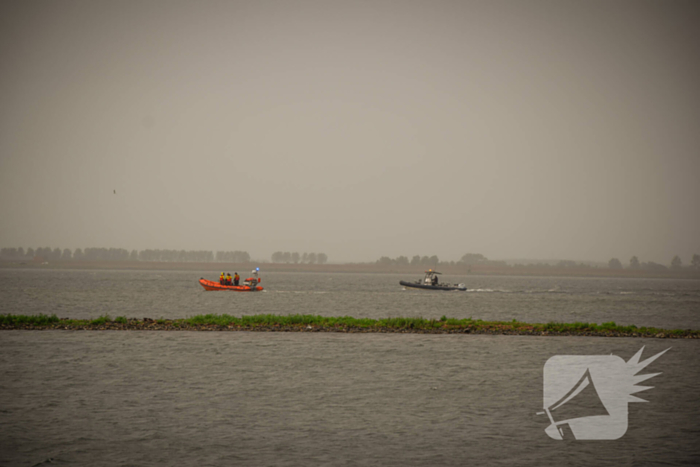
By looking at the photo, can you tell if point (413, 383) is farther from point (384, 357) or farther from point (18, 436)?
point (18, 436)

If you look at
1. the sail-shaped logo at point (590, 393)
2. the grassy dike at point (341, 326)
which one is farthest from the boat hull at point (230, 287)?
the sail-shaped logo at point (590, 393)

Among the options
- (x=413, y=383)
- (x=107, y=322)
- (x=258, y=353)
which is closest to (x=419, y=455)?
(x=413, y=383)

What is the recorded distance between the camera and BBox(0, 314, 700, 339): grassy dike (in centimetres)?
3497

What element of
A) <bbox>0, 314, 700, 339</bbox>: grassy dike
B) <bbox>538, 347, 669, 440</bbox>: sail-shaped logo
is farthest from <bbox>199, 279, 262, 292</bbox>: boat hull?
<bbox>538, 347, 669, 440</bbox>: sail-shaped logo

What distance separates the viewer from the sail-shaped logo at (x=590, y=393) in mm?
14211

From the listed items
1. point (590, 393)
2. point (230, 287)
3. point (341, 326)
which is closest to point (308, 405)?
point (590, 393)

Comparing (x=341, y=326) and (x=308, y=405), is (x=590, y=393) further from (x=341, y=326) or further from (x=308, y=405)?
(x=341, y=326)

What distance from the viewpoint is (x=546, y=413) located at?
15.7 metres

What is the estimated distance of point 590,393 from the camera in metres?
18.1

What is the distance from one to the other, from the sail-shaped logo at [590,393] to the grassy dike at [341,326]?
862cm

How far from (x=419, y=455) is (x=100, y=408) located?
9106 millimetres

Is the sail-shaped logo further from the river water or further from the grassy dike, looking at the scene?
the grassy dike

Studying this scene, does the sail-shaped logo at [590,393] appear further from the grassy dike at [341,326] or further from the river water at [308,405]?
the grassy dike at [341,326]

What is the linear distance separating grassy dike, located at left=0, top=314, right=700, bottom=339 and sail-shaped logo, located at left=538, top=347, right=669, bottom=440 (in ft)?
28.3
